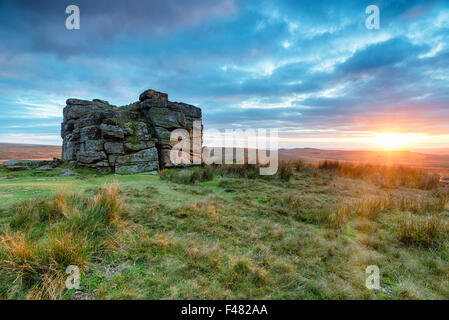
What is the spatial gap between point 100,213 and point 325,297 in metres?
3.74

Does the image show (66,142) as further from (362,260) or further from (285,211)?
(362,260)

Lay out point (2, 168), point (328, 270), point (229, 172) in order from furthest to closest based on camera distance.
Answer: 1. point (229, 172)
2. point (2, 168)
3. point (328, 270)

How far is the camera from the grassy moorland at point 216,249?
2111 millimetres

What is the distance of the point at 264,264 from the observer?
268 cm

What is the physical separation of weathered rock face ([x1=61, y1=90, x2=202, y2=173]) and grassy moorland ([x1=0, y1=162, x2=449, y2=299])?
5.66 metres

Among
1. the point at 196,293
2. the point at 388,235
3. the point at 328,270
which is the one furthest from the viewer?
the point at 388,235

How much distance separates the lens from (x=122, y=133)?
11391mm

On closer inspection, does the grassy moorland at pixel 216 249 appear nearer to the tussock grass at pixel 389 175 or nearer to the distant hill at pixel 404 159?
the tussock grass at pixel 389 175

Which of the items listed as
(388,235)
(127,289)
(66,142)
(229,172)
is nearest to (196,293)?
(127,289)

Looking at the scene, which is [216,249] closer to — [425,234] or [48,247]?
[48,247]

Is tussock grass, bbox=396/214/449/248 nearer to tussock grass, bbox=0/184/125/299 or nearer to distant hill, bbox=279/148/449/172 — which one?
tussock grass, bbox=0/184/125/299

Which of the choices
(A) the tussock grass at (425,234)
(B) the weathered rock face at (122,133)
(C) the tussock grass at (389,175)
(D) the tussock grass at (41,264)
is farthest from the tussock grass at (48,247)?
(C) the tussock grass at (389,175)

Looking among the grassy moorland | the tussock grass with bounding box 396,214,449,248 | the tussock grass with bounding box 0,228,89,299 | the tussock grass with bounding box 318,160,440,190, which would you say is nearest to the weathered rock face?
the grassy moorland
